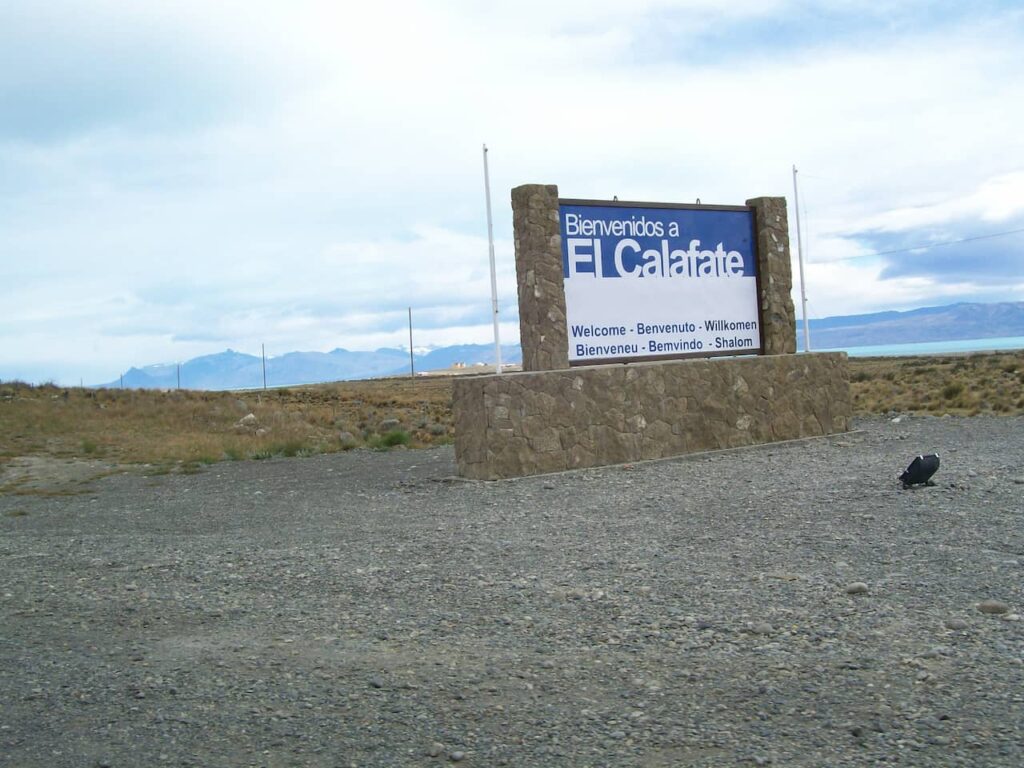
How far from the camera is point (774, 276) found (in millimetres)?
17312

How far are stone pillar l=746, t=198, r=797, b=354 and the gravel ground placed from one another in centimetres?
601

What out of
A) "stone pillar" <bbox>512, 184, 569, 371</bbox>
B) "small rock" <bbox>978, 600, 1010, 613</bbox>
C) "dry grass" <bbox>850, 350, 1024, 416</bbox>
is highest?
"stone pillar" <bbox>512, 184, 569, 371</bbox>

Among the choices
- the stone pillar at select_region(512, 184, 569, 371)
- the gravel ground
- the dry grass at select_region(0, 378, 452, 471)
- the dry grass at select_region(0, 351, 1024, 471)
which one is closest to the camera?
the gravel ground

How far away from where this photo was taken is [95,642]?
237 inches

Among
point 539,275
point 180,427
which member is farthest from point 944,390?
point 180,427

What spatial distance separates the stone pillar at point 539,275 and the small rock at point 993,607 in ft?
28.8

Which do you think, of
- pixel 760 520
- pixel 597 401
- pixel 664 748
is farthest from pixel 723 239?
pixel 664 748

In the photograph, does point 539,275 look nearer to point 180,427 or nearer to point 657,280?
point 657,280

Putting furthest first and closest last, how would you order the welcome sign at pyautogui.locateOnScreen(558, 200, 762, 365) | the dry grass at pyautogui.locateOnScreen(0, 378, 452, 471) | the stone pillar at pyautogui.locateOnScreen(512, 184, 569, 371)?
the dry grass at pyautogui.locateOnScreen(0, 378, 452, 471) → the welcome sign at pyautogui.locateOnScreen(558, 200, 762, 365) → the stone pillar at pyautogui.locateOnScreen(512, 184, 569, 371)

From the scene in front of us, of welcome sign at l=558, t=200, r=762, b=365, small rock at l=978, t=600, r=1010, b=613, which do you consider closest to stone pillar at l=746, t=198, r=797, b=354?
welcome sign at l=558, t=200, r=762, b=365

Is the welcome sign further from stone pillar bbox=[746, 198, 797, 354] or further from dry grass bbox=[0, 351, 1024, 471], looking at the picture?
dry grass bbox=[0, 351, 1024, 471]

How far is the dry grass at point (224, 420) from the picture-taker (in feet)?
71.7

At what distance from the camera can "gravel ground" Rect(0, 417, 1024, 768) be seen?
4234 millimetres

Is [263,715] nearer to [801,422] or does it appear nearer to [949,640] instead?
[949,640]
